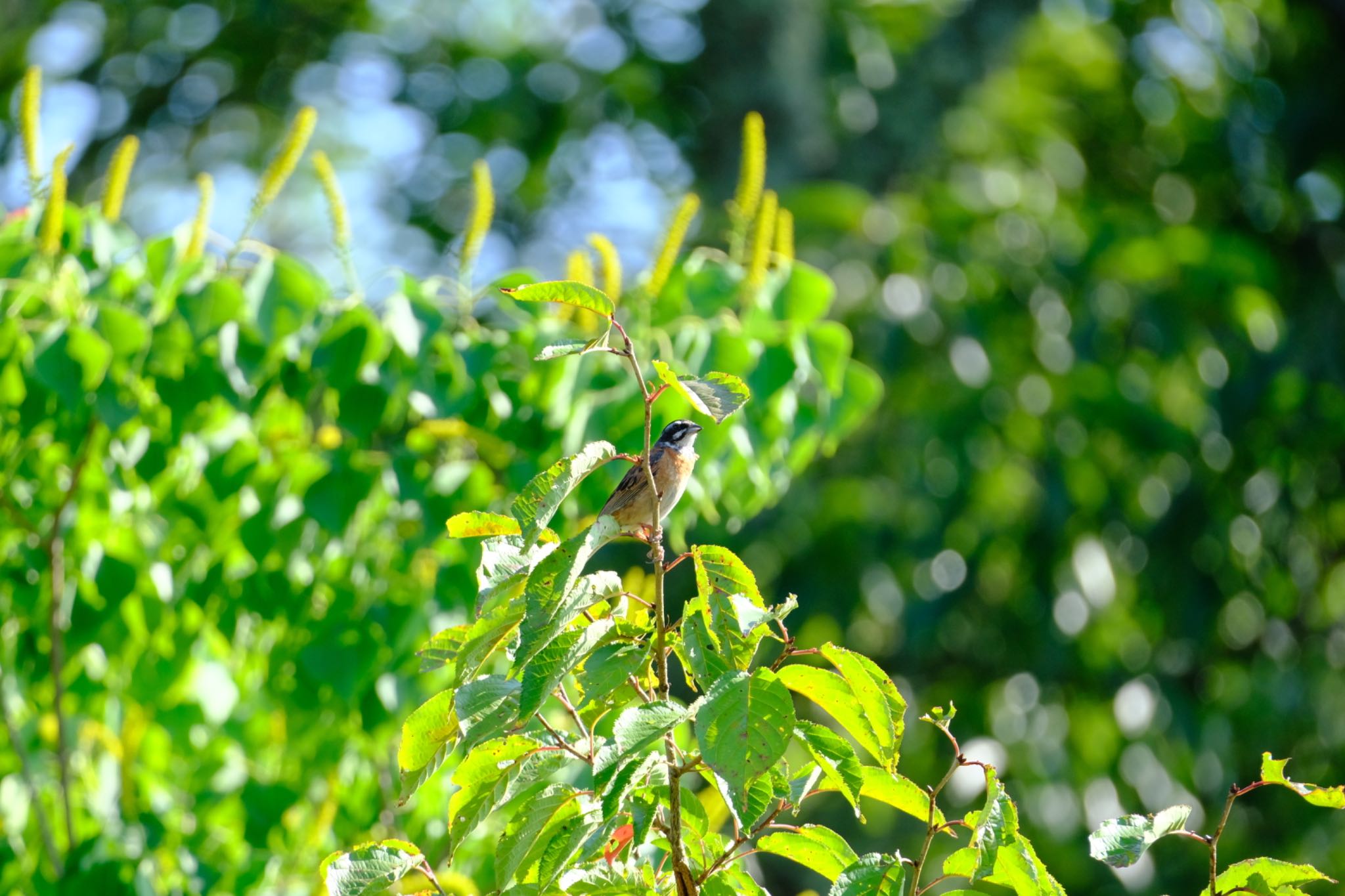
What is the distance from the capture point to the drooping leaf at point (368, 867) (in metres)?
1.71

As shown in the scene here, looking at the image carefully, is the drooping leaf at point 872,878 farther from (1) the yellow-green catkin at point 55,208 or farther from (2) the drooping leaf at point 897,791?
(1) the yellow-green catkin at point 55,208

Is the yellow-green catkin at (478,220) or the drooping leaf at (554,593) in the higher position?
the drooping leaf at (554,593)

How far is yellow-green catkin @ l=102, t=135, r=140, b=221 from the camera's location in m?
2.95

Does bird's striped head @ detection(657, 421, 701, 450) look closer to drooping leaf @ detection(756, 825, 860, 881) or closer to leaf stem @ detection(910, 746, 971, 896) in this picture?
drooping leaf @ detection(756, 825, 860, 881)

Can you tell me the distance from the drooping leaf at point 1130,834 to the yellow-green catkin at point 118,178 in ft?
7.73

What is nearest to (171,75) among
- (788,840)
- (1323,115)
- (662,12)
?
(662,12)

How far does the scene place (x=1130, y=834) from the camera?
1670mm

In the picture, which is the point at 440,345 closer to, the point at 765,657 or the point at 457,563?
the point at 457,563

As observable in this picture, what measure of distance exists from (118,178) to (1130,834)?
246 cm

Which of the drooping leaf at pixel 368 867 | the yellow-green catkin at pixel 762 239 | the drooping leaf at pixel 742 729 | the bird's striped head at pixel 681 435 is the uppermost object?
the drooping leaf at pixel 742 729

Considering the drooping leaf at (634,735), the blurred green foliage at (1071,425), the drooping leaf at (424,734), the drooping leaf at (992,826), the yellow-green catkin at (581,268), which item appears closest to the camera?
the drooping leaf at (634,735)

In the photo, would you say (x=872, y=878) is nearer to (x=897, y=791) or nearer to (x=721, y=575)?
(x=897, y=791)

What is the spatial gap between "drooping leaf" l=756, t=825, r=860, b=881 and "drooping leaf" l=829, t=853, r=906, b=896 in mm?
104

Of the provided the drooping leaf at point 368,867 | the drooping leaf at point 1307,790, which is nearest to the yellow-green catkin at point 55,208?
the drooping leaf at point 368,867
